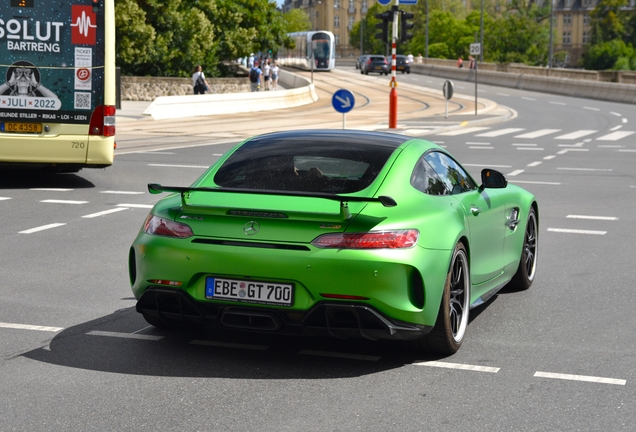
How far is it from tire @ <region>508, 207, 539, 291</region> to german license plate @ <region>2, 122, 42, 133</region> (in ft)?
28.0

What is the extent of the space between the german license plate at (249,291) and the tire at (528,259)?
117 inches

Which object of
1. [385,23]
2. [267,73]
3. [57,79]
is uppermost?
[385,23]

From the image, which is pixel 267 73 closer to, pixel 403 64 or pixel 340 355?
pixel 403 64

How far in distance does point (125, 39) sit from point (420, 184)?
43120 millimetres

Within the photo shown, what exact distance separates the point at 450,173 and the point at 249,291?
183 cm

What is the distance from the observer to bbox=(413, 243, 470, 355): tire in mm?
5922

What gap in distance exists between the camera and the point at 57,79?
1490cm

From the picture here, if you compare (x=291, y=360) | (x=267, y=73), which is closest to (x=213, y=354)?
(x=291, y=360)

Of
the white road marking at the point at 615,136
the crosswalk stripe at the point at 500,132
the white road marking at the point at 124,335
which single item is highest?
the white road marking at the point at 124,335

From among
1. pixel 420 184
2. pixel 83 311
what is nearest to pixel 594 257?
pixel 420 184

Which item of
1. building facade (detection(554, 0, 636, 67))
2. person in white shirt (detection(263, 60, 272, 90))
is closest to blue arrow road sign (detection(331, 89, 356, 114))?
person in white shirt (detection(263, 60, 272, 90))

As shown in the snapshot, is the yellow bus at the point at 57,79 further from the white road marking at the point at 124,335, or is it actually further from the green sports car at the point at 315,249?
the green sports car at the point at 315,249

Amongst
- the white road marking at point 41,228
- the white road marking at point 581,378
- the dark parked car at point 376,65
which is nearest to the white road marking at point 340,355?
the white road marking at point 581,378

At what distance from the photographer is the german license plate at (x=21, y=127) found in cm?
1484
